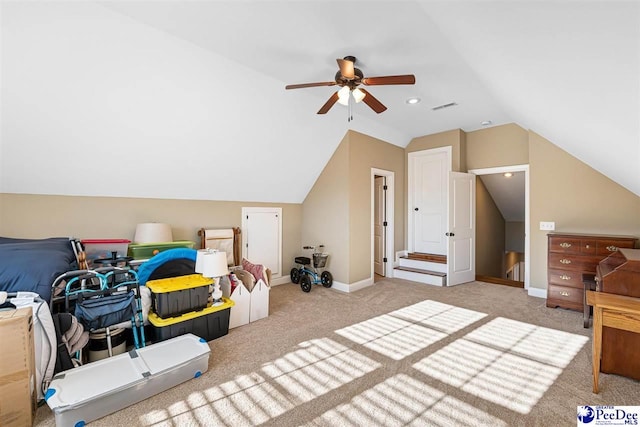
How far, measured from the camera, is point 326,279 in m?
4.65

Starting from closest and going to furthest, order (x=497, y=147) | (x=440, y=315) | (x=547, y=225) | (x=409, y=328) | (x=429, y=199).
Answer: (x=409, y=328), (x=440, y=315), (x=547, y=225), (x=497, y=147), (x=429, y=199)

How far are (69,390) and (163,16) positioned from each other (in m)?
2.77

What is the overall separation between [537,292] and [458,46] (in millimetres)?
3898

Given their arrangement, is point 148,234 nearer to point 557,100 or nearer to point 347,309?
point 347,309

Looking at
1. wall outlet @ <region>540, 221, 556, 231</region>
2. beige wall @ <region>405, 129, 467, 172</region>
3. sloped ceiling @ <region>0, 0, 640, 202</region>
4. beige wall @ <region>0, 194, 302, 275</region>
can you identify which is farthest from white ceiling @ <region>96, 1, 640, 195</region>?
beige wall @ <region>0, 194, 302, 275</region>

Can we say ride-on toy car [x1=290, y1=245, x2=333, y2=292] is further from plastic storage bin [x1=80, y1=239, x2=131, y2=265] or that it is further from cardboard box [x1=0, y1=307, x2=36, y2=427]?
cardboard box [x1=0, y1=307, x2=36, y2=427]

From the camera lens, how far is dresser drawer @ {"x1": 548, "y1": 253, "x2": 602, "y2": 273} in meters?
3.33

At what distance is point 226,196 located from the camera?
4.38 metres

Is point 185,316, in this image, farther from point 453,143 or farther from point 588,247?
point 453,143

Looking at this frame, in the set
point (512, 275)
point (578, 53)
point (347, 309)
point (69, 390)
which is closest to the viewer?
point (578, 53)

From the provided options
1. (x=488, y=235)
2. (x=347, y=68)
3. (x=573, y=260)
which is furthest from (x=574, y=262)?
(x=347, y=68)

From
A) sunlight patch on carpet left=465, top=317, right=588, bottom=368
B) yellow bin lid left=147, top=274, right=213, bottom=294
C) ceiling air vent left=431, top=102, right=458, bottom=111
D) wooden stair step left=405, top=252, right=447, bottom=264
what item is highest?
ceiling air vent left=431, top=102, right=458, bottom=111

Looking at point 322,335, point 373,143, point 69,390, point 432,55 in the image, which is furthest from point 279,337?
point 373,143

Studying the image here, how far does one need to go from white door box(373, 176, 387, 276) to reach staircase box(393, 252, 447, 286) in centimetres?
37
